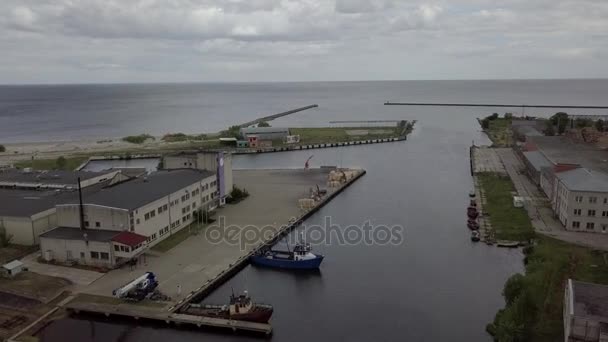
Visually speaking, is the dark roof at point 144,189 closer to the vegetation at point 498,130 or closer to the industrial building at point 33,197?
the industrial building at point 33,197

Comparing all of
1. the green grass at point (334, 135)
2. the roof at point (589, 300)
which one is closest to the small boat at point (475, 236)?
the roof at point (589, 300)

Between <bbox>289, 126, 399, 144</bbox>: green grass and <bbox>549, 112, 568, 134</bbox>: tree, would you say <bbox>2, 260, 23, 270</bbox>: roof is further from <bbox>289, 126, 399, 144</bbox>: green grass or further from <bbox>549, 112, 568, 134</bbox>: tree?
<bbox>549, 112, 568, 134</bbox>: tree

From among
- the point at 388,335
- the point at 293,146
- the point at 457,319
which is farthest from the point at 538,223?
the point at 293,146

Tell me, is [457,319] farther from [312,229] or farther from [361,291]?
[312,229]

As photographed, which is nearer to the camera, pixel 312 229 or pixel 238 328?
pixel 238 328

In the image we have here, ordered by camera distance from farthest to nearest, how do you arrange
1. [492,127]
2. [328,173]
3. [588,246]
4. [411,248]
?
[492,127], [328,173], [411,248], [588,246]

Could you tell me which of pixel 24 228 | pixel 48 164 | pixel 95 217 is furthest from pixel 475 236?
pixel 48 164

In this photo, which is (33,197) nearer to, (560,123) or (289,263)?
(289,263)
